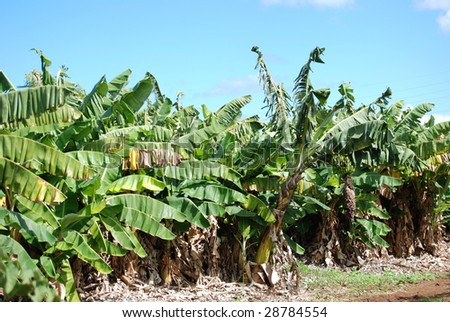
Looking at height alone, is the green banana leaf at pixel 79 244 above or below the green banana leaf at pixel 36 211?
below

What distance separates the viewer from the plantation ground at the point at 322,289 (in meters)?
11.8

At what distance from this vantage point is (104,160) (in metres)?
11.1

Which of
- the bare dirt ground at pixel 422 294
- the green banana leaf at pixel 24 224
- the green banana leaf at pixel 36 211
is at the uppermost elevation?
the green banana leaf at pixel 36 211

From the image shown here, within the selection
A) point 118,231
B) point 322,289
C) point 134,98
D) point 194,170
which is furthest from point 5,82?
point 322,289

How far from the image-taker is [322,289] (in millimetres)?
13164

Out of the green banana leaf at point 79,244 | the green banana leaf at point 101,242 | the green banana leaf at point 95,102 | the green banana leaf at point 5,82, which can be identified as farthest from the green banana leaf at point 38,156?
the green banana leaf at point 95,102

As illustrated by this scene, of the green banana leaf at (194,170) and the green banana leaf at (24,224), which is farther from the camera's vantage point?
the green banana leaf at (194,170)

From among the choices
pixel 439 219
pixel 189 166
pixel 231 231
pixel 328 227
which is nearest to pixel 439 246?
pixel 439 219

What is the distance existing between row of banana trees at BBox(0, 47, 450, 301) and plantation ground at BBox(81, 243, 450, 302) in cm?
37

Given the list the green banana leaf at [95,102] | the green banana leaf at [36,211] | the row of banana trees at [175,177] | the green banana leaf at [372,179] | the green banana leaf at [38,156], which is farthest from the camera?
the green banana leaf at [372,179]

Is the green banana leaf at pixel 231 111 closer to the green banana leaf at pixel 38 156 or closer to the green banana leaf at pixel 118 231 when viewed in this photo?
the green banana leaf at pixel 118 231

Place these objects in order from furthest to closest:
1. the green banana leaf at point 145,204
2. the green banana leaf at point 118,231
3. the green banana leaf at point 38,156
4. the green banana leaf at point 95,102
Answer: the green banana leaf at point 95,102 < the green banana leaf at point 145,204 < the green banana leaf at point 118,231 < the green banana leaf at point 38,156

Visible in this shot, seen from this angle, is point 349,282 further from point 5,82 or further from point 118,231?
point 5,82

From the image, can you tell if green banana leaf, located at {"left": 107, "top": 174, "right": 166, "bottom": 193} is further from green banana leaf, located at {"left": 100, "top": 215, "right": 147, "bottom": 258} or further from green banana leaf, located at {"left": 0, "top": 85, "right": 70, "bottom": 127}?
green banana leaf, located at {"left": 0, "top": 85, "right": 70, "bottom": 127}
